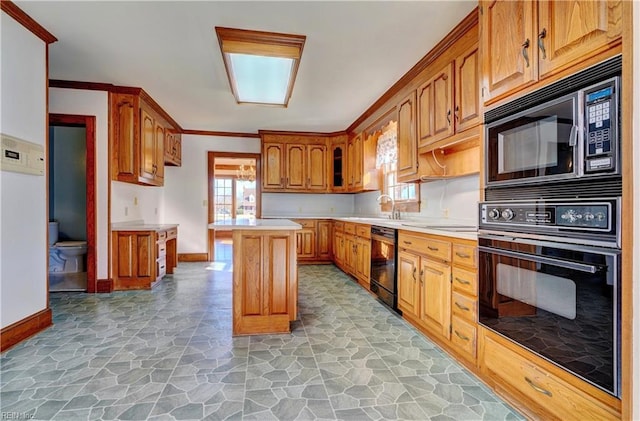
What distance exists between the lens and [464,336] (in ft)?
6.66

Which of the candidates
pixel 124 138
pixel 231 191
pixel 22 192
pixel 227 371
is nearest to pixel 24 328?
pixel 22 192

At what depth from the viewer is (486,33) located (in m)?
1.83

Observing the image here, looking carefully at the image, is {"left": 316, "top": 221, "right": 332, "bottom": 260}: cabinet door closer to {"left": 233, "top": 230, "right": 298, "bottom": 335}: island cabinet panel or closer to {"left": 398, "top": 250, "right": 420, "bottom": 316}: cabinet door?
{"left": 398, "top": 250, "right": 420, "bottom": 316}: cabinet door

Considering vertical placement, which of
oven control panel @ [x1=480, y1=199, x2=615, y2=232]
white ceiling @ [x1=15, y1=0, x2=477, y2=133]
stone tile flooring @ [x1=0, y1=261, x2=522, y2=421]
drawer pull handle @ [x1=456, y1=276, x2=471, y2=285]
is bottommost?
stone tile flooring @ [x1=0, y1=261, x2=522, y2=421]

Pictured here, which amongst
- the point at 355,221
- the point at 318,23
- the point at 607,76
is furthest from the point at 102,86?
the point at 607,76

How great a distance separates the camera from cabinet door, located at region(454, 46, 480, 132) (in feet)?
7.63

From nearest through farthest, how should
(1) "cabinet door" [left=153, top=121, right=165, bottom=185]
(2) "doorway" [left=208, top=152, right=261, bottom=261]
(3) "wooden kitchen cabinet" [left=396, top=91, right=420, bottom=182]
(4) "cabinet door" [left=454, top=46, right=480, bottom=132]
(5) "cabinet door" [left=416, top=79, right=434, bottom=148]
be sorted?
(4) "cabinet door" [left=454, top=46, right=480, bottom=132]
(5) "cabinet door" [left=416, top=79, right=434, bottom=148]
(3) "wooden kitchen cabinet" [left=396, top=91, right=420, bottom=182]
(1) "cabinet door" [left=153, top=121, right=165, bottom=185]
(2) "doorway" [left=208, top=152, right=261, bottom=261]

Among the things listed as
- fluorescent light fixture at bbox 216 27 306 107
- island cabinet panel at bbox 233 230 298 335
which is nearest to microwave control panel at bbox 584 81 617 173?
island cabinet panel at bbox 233 230 298 335

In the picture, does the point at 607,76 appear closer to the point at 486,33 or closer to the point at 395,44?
the point at 486,33

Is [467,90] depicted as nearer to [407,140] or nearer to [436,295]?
[407,140]

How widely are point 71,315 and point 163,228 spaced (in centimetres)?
150

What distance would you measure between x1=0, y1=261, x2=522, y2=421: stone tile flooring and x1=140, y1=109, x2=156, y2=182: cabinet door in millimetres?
1840

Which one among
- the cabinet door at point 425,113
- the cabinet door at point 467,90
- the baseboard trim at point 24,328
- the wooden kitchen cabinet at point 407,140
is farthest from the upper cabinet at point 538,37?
the baseboard trim at point 24,328

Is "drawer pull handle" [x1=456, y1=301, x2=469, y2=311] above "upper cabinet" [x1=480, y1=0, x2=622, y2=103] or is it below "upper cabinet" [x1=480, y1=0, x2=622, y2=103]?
below
